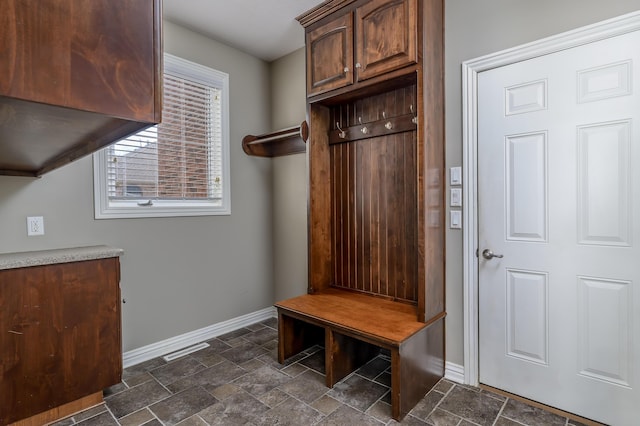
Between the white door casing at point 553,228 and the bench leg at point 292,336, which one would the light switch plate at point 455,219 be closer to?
the white door casing at point 553,228

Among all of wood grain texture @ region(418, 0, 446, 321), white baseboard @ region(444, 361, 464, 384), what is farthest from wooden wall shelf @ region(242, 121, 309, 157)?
white baseboard @ region(444, 361, 464, 384)

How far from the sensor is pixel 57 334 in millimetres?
1833

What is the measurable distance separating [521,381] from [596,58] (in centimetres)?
189

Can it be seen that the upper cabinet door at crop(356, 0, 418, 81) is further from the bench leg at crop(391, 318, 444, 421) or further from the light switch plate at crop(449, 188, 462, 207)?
the bench leg at crop(391, 318, 444, 421)

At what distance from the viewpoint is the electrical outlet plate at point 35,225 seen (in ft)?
6.99

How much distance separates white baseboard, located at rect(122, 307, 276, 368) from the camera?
258 cm

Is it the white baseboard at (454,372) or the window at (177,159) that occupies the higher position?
the window at (177,159)

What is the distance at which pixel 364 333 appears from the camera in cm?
Answer: 196

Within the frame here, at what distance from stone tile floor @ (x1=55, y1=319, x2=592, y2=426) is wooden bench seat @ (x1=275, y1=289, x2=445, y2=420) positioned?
0.28 ft

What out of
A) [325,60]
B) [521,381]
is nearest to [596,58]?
[325,60]

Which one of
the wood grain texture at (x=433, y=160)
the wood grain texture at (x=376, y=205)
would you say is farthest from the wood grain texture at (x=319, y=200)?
the wood grain texture at (x=433, y=160)

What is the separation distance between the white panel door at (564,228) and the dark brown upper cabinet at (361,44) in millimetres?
571

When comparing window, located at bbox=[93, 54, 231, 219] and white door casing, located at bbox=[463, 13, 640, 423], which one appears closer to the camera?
white door casing, located at bbox=[463, 13, 640, 423]

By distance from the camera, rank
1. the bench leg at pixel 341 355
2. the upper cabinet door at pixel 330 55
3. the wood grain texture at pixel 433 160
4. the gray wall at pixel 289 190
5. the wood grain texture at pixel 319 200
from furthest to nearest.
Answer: the gray wall at pixel 289 190, the wood grain texture at pixel 319 200, the upper cabinet door at pixel 330 55, the bench leg at pixel 341 355, the wood grain texture at pixel 433 160
